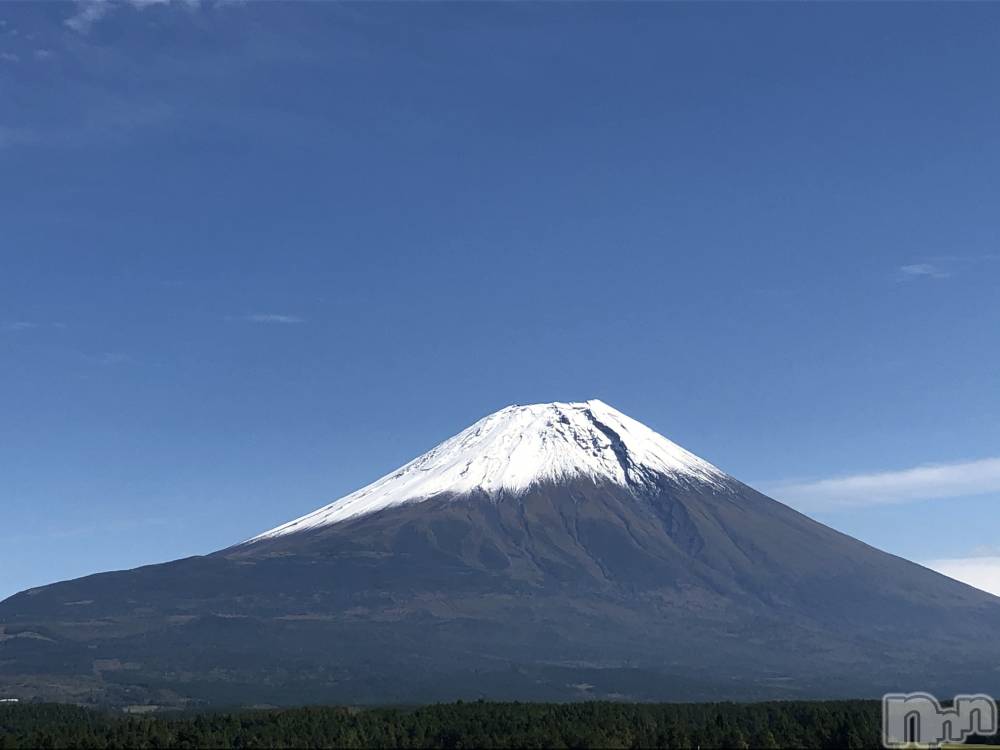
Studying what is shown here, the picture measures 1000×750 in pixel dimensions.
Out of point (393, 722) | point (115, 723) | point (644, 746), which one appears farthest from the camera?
point (115, 723)

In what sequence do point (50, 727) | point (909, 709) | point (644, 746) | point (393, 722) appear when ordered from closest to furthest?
point (644, 746) → point (909, 709) → point (393, 722) → point (50, 727)

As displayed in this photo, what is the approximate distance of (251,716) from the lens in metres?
183

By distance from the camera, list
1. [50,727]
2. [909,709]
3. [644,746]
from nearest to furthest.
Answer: [644,746] → [909,709] → [50,727]

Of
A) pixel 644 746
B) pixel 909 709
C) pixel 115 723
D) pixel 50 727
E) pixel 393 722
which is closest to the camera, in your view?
pixel 644 746

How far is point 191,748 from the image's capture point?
147 metres

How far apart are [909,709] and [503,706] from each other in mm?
55600

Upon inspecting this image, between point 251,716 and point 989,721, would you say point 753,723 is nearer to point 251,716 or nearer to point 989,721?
point 989,721

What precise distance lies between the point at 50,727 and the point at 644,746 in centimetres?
8065

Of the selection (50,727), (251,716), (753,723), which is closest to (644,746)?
(753,723)

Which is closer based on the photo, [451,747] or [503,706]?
[451,747]

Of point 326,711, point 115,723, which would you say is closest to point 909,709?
point 326,711

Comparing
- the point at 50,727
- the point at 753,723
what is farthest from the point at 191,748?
the point at 753,723

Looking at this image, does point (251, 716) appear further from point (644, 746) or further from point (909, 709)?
point (909, 709)

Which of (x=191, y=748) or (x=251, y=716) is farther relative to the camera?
(x=251, y=716)
